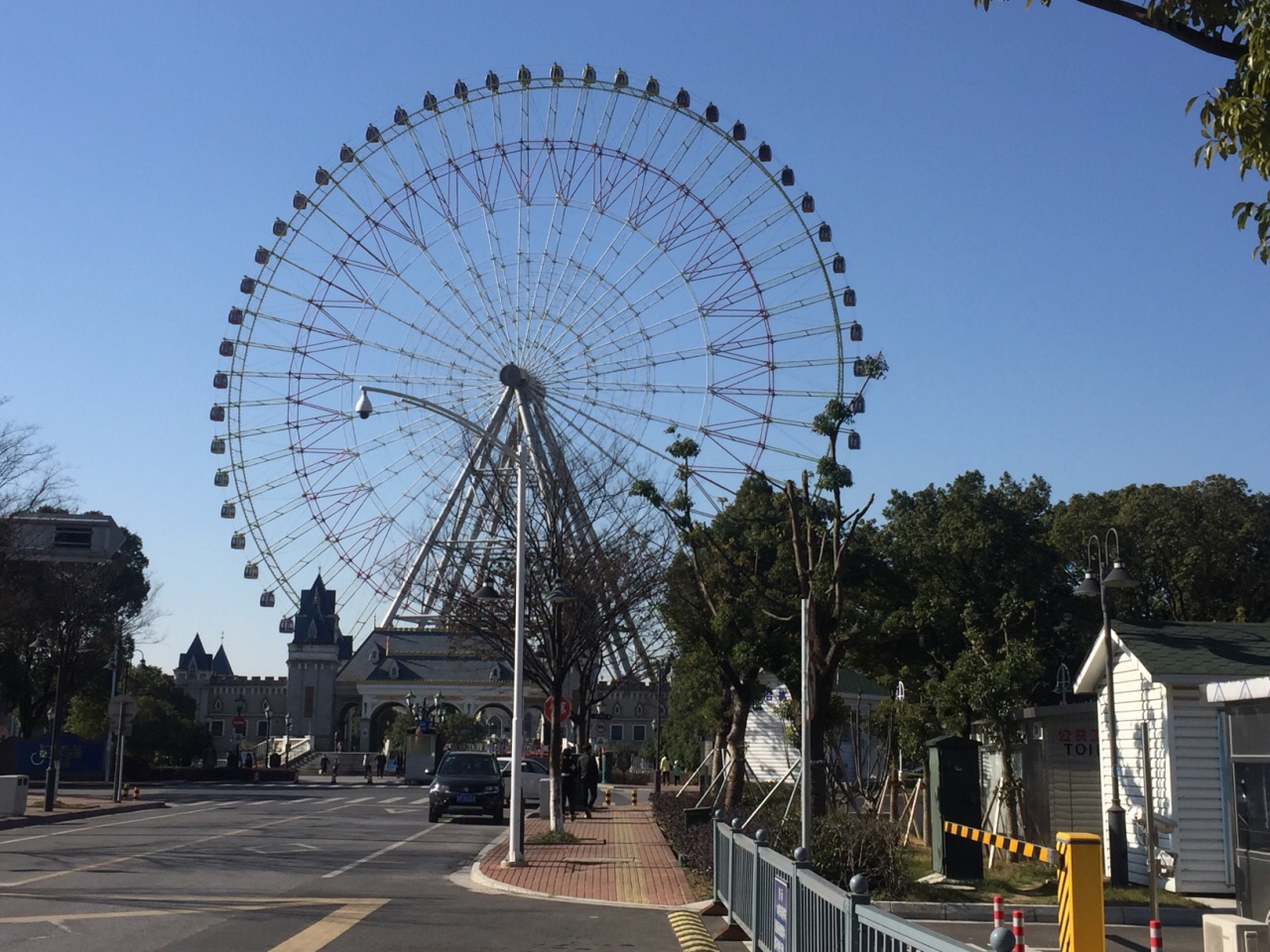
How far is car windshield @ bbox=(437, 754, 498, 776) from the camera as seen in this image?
33.8 meters

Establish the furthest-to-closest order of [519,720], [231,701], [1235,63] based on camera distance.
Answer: [231,701], [519,720], [1235,63]

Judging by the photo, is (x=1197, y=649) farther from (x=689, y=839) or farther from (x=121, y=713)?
(x=121, y=713)

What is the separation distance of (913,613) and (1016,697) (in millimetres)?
5543

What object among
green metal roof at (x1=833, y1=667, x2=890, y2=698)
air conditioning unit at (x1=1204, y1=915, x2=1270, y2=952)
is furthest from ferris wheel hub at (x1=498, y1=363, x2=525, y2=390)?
air conditioning unit at (x1=1204, y1=915, x2=1270, y2=952)

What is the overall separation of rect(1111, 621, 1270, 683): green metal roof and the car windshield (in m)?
17.0

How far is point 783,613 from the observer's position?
2878 cm

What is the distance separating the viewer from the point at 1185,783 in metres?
19.8

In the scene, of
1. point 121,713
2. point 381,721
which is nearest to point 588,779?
point 121,713

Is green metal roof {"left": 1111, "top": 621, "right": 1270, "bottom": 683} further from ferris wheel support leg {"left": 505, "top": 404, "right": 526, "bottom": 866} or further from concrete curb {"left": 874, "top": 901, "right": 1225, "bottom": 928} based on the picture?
ferris wheel support leg {"left": 505, "top": 404, "right": 526, "bottom": 866}

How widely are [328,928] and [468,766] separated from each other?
20.7 meters

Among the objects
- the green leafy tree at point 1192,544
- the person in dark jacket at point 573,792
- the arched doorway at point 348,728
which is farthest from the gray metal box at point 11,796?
the arched doorway at point 348,728

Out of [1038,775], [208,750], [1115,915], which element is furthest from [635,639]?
[208,750]

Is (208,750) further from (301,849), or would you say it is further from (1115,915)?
(1115,915)

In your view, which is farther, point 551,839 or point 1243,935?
point 551,839
